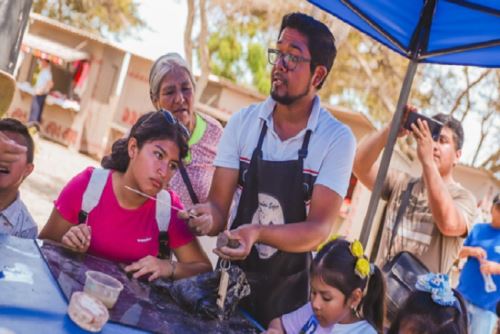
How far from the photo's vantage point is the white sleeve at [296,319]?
82.5 inches

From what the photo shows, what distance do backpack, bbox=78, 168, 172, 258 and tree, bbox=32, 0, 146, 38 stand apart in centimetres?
2206

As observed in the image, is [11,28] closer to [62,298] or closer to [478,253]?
[62,298]

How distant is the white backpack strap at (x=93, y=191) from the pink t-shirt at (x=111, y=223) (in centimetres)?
1

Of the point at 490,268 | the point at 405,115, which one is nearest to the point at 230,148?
the point at 405,115

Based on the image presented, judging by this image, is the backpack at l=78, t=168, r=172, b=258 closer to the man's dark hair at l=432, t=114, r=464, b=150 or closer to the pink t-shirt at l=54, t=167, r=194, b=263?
the pink t-shirt at l=54, t=167, r=194, b=263

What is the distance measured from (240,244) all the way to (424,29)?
1822 millimetres

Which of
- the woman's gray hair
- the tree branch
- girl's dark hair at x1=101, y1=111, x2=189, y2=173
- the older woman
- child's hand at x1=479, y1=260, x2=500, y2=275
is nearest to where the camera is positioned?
girl's dark hair at x1=101, y1=111, x2=189, y2=173

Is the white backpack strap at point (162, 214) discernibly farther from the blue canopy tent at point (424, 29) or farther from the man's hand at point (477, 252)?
the man's hand at point (477, 252)

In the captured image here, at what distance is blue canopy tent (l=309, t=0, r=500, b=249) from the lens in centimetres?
278

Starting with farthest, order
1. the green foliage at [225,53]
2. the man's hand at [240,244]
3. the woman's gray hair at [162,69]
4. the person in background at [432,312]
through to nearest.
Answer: the green foliage at [225,53]
the woman's gray hair at [162,69]
the person in background at [432,312]
the man's hand at [240,244]

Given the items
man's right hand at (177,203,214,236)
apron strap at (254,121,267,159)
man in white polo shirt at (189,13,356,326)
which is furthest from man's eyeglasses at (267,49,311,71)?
man's right hand at (177,203,214,236)

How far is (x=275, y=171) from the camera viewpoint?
2.28 m

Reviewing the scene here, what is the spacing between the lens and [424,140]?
10.4 feet

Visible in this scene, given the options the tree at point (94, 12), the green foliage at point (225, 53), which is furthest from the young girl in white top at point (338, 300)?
the tree at point (94, 12)
